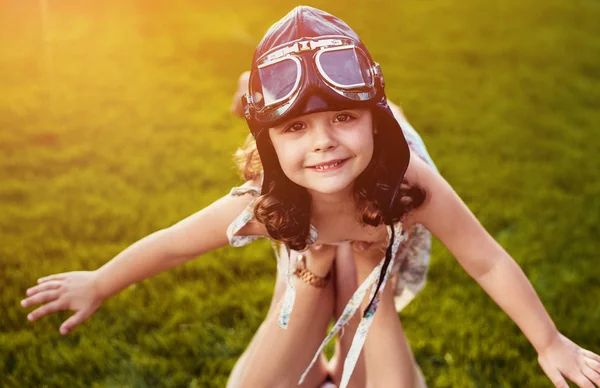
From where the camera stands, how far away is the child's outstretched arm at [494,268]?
9.12 feet

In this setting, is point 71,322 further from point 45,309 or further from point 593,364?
point 593,364

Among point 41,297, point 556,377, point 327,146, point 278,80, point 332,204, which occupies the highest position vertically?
point 278,80

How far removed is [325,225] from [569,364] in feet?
3.10

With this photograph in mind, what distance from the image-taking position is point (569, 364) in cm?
281

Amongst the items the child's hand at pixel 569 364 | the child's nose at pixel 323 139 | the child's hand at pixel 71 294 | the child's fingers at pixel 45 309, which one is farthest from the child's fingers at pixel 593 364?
the child's fingers at pixel 45 309

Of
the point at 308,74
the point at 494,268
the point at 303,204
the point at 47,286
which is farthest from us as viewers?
the point at 47,286

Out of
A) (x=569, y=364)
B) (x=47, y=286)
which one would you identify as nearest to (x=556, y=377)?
(x=569, y=364)

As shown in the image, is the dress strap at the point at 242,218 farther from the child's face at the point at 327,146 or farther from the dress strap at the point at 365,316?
the dress strap at the point at 365,316

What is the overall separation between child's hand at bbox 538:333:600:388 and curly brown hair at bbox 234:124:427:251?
0.70 metres

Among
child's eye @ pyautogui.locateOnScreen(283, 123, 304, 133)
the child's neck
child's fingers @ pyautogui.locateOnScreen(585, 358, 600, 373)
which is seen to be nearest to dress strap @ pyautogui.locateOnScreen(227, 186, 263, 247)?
the child's neck

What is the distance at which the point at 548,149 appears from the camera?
6.05 metres

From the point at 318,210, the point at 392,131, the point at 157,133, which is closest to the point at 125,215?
the point at 157,133

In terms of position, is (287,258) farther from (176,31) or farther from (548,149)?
(176,31)

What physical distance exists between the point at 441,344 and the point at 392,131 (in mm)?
1639
